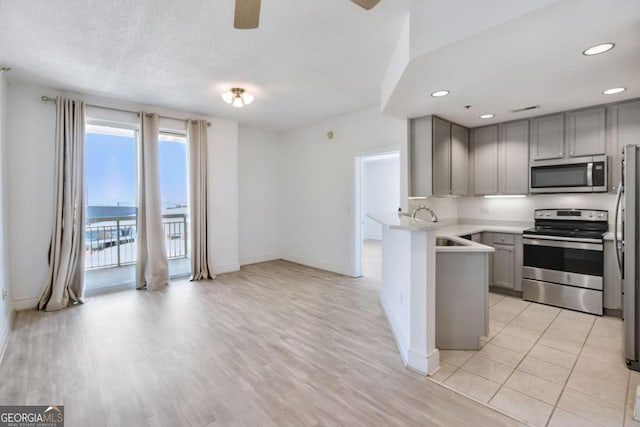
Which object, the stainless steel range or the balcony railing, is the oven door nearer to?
the stainless steel range

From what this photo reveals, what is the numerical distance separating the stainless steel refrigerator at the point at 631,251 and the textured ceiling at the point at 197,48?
2.12 meters

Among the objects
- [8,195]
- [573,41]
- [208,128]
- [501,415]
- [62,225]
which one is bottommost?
[501,415]

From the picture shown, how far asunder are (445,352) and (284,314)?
179cm

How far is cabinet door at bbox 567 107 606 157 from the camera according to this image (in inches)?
138

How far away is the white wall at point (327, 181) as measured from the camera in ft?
15.7

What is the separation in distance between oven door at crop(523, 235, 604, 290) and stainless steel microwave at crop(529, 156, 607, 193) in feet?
2.28

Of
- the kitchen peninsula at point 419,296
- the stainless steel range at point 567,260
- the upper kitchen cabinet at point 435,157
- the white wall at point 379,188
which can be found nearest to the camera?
the kitchen peninsula at point 419,296

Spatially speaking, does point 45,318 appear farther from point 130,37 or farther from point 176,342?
point 130,37

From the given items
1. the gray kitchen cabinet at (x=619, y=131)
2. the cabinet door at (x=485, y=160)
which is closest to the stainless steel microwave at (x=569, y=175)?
the gray kitchen cabinet at (x=619, y=131)

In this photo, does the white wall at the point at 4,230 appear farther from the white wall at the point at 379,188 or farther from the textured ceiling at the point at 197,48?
the white wall at the point at 379,188

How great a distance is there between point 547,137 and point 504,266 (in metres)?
1.79

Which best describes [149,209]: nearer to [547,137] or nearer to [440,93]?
[440,93]

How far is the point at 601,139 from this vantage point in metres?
3.51

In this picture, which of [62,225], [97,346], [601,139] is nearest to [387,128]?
[601,139]
